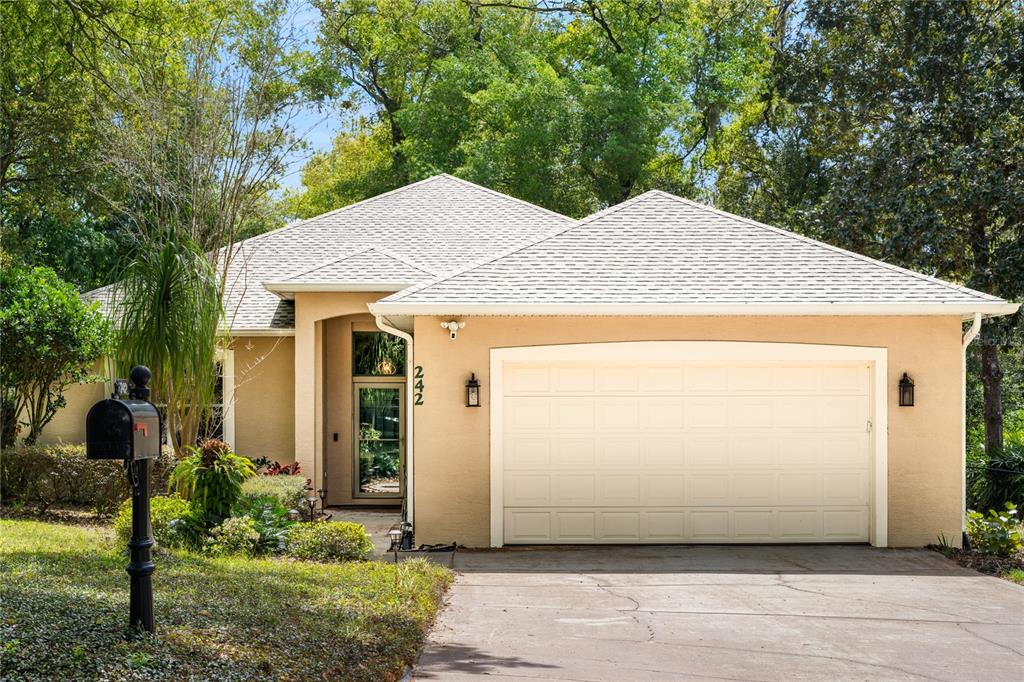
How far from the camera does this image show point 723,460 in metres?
12.4

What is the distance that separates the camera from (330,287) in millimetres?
15227

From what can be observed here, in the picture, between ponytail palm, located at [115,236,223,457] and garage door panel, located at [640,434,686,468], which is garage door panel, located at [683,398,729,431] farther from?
ponytail palm, located at [115,236,223,457]

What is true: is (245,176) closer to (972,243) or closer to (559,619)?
(559,619)

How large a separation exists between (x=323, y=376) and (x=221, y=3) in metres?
6.59

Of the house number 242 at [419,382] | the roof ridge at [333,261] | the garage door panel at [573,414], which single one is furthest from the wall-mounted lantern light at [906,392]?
the roof ridge at [333,261]

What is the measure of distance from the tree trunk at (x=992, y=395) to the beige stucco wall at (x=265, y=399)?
42.1 ft

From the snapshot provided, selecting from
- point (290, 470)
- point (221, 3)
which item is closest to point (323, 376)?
point (290, 470)

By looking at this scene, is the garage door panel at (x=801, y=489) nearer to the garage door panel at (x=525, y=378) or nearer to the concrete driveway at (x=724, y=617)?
the concrete driveway at (x=724, y=617)

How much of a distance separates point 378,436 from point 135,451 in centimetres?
1132

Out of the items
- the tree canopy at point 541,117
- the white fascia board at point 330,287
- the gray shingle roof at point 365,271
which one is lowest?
the white fascia board at point 330,287

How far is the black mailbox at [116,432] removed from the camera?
18.8ft

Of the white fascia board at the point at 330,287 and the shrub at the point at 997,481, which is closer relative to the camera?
the white fascia board at the point at 330,287

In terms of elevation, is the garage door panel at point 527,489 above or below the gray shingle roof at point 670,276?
below

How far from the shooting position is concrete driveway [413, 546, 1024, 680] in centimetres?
697
